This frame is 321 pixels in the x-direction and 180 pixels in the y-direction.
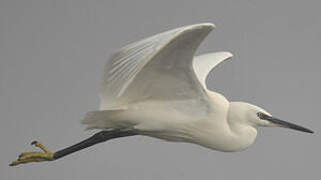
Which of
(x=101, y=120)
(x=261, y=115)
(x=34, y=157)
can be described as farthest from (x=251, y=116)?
(x=34, y=157)

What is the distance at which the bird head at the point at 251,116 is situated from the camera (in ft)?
19.9

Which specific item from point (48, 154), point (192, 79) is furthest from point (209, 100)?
point (48, 154)

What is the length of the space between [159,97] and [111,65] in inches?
24.2

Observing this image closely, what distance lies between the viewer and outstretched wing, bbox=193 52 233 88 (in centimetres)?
659

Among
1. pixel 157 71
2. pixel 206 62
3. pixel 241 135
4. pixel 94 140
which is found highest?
pixel 206 62

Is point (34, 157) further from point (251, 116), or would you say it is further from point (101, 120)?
point (251, 116)

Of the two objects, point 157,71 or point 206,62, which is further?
point 206,62

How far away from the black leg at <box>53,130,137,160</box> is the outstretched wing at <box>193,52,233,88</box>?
0.65 meters

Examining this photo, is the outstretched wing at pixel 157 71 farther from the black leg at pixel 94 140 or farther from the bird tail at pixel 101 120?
the black leg at pixel 94 140

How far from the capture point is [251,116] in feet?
20.1

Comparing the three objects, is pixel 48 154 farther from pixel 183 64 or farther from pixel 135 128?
pixel 183 64

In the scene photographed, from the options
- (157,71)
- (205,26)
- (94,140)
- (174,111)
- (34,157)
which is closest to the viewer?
(205,26)

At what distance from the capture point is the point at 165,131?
236 inches

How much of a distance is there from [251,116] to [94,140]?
1.01 meters
